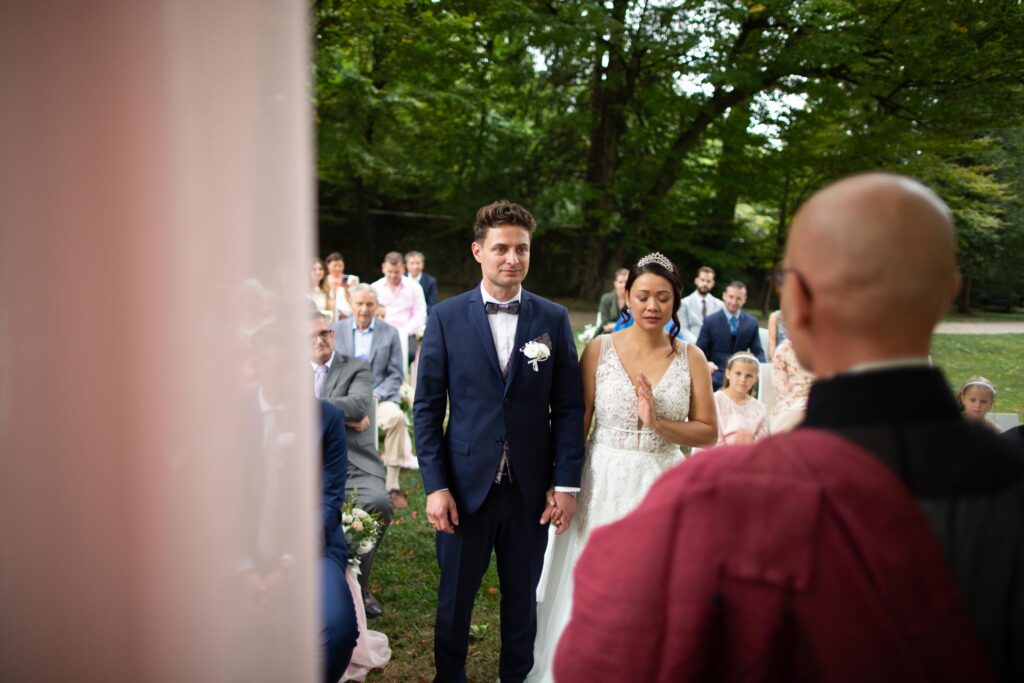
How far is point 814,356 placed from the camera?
1.14 metres

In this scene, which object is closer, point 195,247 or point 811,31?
point 195,247

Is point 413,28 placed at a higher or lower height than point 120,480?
higher

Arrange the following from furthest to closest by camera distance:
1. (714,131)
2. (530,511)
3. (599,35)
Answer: (714,131) < (599,35) < (530,511)

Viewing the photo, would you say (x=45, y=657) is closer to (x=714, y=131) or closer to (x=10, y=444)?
(x=10, y=444)

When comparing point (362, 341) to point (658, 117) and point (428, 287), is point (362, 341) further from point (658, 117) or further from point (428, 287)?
point (658, 117)

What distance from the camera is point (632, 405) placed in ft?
12.1

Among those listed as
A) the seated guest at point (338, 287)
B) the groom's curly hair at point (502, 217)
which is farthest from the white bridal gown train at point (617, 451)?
the seated guest at point (338, 287)

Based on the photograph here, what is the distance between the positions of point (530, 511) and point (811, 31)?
11690 millimetres

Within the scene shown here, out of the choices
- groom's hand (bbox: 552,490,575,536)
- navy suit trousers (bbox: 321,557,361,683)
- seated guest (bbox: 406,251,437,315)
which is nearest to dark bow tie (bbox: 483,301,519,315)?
groom's hand (bbox: 552,490,575,536)

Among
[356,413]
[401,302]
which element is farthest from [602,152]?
[356,413]

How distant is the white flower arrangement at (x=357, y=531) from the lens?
390 centimetres

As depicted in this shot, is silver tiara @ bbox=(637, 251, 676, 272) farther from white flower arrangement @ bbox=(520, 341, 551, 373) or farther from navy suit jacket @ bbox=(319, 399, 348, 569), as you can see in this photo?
navy suit jacket @ bbox=(319, 399, 348, 569)

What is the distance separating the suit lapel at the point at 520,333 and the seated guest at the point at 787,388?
3614 millimetres

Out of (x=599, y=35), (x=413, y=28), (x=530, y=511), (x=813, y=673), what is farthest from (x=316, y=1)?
(x=813, y=673)
